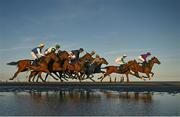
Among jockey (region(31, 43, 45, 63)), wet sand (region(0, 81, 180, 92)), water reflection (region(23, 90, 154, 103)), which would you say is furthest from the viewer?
jockey (region(31, 43, 45, 63))

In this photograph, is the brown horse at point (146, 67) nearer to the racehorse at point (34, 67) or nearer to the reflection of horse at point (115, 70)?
the reflection of horse at point (115, 70)

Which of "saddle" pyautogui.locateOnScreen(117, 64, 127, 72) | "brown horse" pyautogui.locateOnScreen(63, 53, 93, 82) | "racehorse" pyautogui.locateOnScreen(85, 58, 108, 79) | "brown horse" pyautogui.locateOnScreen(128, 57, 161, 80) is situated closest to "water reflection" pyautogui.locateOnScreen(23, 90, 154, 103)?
"brown horse" pyautogui.locateOnScreen(63, 53, 93, 82)

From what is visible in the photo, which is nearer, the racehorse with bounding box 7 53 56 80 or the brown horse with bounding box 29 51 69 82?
the racehorse with bounding box 7 53 56 80

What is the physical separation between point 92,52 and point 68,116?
67.4 feet

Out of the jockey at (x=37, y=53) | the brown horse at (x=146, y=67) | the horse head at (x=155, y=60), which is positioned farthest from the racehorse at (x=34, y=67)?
the horse head at (x=155, y=60)

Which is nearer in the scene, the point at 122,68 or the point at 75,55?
the point at 75,55

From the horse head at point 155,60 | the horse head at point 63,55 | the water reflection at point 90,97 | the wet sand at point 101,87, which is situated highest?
the horse head at point 63,55

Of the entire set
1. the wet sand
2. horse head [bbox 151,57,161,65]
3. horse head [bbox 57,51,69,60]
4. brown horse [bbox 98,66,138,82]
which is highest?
horse head [bbox 57,51,69,60]

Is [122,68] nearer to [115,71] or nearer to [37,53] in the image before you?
[115,71]

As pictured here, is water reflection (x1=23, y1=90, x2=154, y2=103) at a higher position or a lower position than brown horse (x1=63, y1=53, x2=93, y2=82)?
lower

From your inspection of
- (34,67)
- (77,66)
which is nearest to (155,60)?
(77,66)

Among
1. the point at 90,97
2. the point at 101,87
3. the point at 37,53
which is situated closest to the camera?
the point at 90,97

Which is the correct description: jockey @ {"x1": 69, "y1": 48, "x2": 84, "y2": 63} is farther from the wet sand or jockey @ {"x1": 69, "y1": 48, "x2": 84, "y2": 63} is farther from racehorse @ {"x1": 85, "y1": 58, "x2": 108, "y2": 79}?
the wet sand

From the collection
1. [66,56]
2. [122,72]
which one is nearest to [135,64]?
[122,72]
